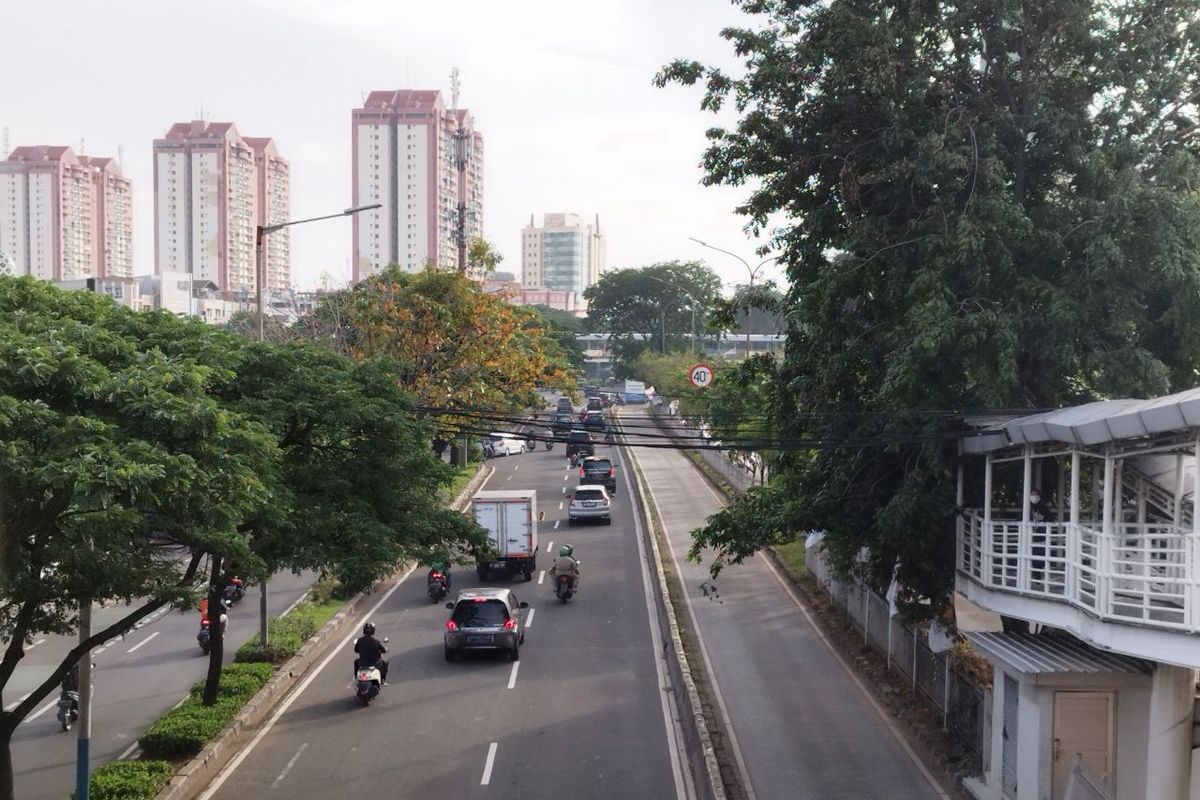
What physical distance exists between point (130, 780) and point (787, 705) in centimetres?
1006

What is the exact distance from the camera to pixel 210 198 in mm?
146750

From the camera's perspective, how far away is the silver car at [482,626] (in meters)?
23.4

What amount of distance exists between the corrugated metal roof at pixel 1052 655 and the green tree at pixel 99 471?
8.40 m

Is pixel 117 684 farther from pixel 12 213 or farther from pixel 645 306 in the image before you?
pixel 12 213

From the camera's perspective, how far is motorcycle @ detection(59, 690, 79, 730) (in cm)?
1900

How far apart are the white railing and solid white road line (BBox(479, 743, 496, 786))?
22.1ft

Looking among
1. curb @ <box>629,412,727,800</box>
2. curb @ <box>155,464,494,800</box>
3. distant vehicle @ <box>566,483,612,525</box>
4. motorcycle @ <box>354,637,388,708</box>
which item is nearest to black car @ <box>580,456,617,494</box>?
distant vehicle @ <box>566,483,612,525</box>

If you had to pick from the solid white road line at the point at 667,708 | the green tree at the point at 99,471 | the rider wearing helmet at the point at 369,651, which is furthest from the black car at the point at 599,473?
the green tree at the point at 99,471

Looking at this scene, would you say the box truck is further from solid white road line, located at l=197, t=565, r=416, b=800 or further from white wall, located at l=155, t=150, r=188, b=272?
white wall, located at l=155, t=150, r=188, b=272

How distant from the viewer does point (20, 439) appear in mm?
10742

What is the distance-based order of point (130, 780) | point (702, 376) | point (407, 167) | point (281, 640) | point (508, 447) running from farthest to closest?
point (407, 167) → point (508, 447) → point (702, 376) → point (281, 640) → point (130, 780)

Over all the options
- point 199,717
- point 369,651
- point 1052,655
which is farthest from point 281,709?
point 1052,655

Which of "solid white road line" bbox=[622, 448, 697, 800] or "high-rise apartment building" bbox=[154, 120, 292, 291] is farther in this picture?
"high-rise apartment building" bbox=[154, 120, 292, 291]

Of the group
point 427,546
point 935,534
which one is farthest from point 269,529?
point 935,534
